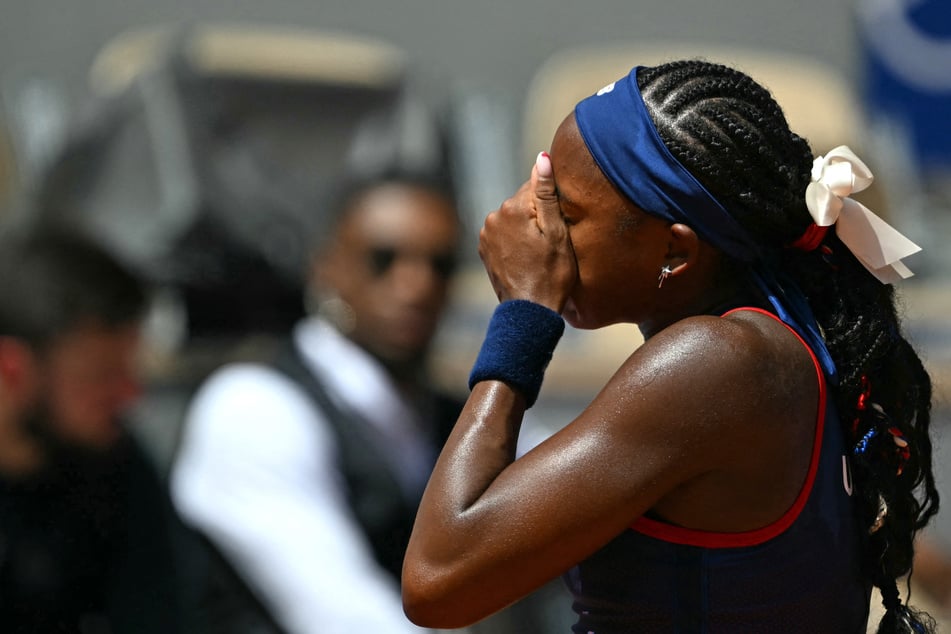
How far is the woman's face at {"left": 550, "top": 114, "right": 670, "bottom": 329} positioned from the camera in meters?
1.59

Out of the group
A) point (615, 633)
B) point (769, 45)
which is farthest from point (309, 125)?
point (615, 633)

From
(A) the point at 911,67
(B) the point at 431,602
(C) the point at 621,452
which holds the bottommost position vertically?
(A) the point at 911,67

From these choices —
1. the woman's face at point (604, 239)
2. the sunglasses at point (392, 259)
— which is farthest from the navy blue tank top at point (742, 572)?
the sunglasses at point (392, 259)

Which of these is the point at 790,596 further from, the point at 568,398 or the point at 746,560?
the point at 568,398

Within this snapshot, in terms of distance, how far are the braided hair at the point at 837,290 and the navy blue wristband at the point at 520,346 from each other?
25cm

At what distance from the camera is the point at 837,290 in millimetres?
1667

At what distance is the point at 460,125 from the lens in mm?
5812

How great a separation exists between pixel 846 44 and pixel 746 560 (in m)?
5.49

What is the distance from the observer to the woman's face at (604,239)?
5.21 ft

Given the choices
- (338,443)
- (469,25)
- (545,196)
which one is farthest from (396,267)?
(469,25)

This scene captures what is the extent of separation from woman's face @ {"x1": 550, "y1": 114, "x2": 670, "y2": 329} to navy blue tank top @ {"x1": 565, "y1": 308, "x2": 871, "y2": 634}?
0.23m

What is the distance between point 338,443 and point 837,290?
59.9 inches

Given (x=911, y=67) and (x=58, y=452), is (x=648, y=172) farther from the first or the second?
(x=911, y=67)

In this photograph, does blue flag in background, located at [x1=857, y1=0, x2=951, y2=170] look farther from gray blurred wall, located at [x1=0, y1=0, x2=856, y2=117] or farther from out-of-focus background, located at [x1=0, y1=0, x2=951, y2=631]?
gray blurred wall, located at [x1=0, y1=0, x2=856, y2=117]
